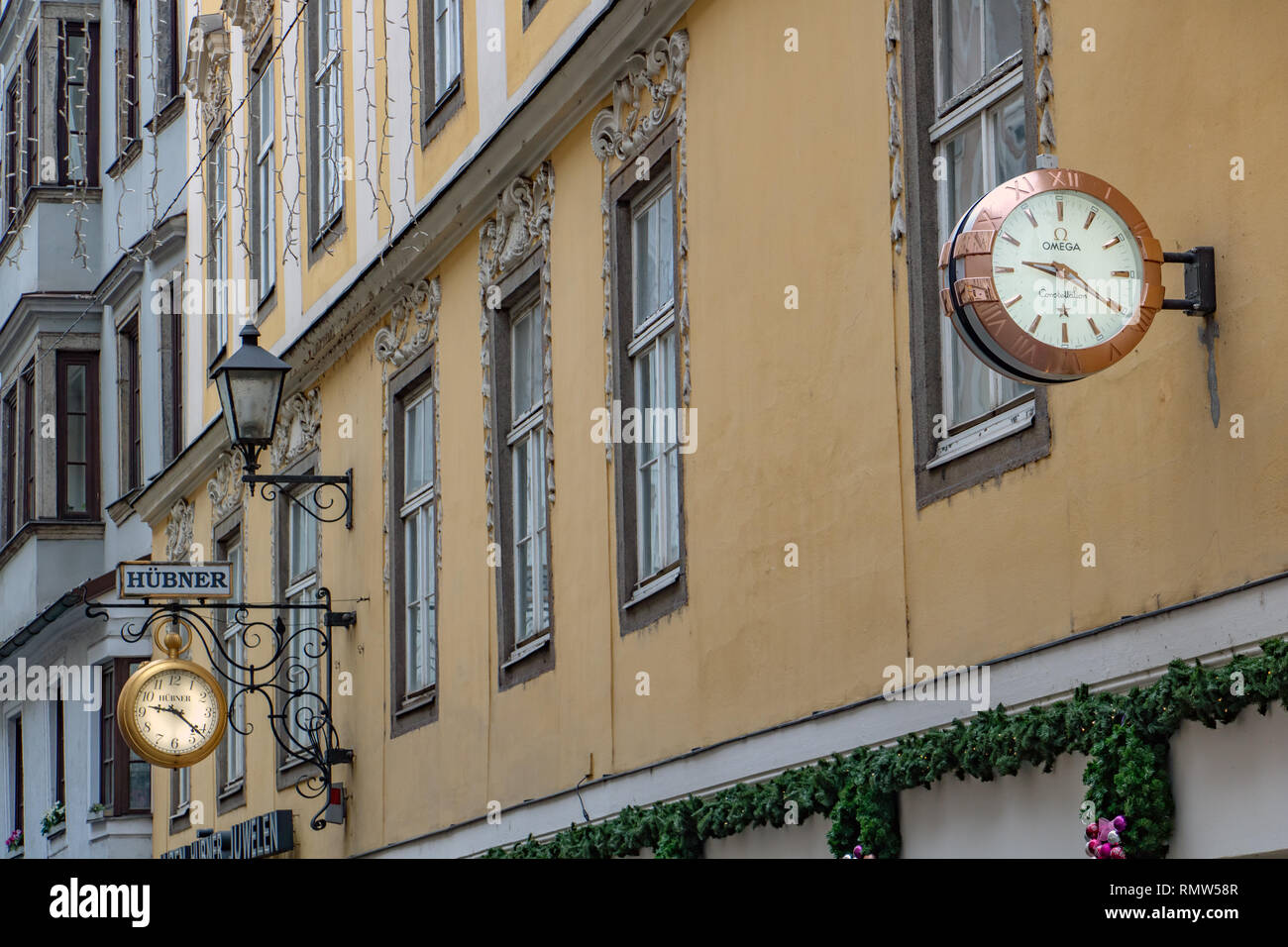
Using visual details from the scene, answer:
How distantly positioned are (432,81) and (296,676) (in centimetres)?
510

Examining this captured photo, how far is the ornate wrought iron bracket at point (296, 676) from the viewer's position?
53.3 ft

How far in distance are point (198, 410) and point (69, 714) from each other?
5456 mm

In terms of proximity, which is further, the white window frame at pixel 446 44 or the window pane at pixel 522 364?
the white window frame at pixel 446 44

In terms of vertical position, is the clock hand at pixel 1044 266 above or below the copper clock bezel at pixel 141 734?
above

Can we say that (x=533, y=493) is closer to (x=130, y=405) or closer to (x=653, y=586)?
(x=653, y=586)

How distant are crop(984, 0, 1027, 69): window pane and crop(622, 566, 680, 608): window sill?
336cm

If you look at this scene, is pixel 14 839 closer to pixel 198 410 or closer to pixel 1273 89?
A: pixel 198 410

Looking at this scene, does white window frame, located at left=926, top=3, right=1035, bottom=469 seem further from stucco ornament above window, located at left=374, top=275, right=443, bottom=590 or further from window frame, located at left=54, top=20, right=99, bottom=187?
window frame, located at left=54, top=20, right=99, bottom=187

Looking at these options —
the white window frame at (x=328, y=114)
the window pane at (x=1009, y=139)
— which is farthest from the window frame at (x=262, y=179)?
the window pane at (x=1009, y=139)

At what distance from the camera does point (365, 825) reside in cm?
1616

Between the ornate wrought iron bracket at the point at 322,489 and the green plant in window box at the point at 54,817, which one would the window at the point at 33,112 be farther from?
the ornate wrought iron bracket at the point at 322,489

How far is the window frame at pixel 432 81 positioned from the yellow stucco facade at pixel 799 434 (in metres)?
0.23

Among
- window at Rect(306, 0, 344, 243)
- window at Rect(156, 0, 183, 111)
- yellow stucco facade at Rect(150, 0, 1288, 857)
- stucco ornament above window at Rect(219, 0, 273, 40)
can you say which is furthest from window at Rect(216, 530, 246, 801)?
window at Rect(156, 0, 183, 111)

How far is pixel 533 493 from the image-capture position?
13.6 metres
